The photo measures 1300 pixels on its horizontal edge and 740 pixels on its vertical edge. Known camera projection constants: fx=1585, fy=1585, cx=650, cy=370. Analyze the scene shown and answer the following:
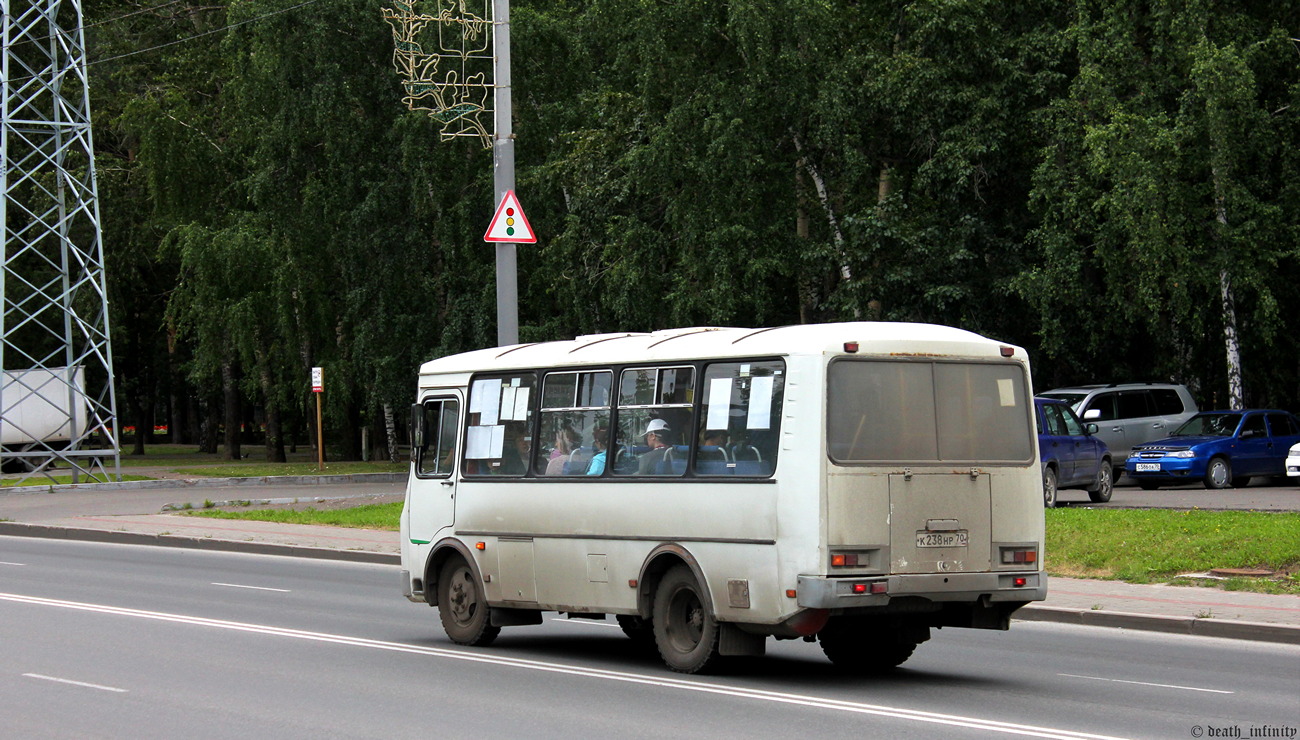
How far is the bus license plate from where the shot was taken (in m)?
11.1

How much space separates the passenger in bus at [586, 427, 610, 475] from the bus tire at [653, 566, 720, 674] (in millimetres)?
1195

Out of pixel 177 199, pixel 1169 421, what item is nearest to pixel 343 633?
pixel 1169 421

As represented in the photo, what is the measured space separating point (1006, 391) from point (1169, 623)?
4.17 metres

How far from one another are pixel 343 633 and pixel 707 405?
455 centimetres

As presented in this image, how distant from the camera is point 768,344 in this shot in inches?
453

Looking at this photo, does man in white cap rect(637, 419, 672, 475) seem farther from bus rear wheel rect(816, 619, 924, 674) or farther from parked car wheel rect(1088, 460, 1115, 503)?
parked car wheel rect(1088, 460, 1115, 503)

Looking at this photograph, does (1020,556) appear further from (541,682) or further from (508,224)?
(508,224)

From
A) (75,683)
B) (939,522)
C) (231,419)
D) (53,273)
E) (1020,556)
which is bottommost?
(75,683)

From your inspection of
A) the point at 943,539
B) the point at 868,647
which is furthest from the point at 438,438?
the point at 943,539

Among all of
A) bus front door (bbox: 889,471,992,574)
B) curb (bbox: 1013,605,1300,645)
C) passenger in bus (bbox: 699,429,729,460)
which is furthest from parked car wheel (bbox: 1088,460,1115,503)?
passenger in bus (bbox: 699,429,729,460)

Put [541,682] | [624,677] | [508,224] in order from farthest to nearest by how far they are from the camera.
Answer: [508,224] → [624,677] → [541,682]

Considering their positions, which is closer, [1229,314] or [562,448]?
[562,448]

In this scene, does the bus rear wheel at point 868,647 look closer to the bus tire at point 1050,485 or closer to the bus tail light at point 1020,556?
the bus tail light at point 1020,556

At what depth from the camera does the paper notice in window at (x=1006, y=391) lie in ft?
38.7
